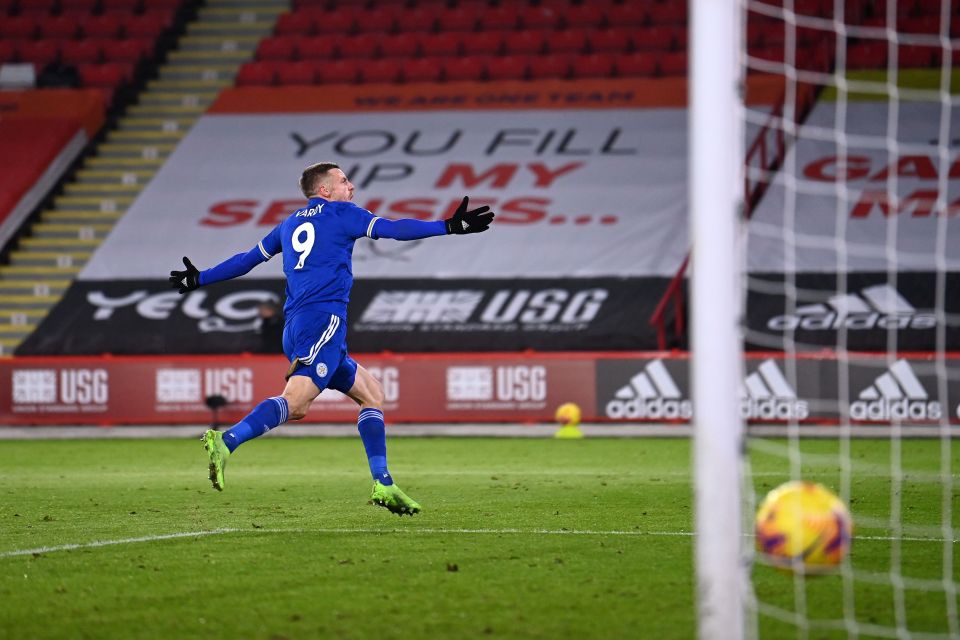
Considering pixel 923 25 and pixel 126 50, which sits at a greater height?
pixel 126 50

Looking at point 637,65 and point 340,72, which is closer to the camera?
point 637,65

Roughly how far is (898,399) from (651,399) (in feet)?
9.58

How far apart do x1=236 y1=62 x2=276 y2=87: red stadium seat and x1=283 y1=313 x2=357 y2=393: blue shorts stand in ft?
60.9

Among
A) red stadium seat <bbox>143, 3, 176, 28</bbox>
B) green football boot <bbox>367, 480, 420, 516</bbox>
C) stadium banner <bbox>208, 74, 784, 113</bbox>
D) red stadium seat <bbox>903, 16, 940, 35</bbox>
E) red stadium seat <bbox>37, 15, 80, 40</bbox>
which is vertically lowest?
green football boot <bbox>367, 480, 420, 516</bbox>

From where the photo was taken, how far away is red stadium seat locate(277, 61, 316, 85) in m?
25.8

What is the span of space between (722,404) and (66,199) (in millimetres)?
21596

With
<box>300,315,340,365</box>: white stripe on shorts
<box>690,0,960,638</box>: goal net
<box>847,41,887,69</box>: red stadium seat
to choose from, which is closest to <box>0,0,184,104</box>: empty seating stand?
<box>690,0,960,638</box>: goal net

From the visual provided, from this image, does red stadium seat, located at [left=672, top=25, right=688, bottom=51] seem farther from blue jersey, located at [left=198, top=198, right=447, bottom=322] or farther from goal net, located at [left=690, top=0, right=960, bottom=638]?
blue jersey, located at [left=198, top=198, right=447, bottom=322]

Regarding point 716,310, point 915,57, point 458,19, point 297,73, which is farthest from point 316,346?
point 458,19

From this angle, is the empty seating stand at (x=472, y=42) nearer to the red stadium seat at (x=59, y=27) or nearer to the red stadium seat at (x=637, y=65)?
the red stadium seat at (x=637, y=65)

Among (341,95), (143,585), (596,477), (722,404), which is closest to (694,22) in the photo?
(722,404)

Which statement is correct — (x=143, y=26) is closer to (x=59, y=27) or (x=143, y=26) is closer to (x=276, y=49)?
(x=59, y=27)

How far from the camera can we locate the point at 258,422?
26.2ft

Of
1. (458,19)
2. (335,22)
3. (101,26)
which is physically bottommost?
(458,19)
